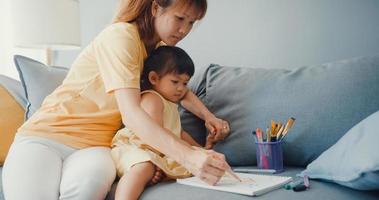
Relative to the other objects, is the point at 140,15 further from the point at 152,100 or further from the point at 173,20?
the point at 152,100

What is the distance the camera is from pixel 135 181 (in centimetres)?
100

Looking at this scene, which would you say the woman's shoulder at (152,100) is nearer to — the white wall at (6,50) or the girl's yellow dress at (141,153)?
the girl's yellow dress at (141,153)

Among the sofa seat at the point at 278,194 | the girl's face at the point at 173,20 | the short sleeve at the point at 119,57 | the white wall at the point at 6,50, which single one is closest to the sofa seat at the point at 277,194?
the sofa seat at the point at 278,194

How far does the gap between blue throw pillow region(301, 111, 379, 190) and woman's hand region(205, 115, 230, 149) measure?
0.33 meters

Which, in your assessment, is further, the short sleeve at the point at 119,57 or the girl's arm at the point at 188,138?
the girl's arm at the point at 188,138

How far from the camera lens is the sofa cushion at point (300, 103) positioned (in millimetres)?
1195

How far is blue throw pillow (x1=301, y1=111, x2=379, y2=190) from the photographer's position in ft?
2.81

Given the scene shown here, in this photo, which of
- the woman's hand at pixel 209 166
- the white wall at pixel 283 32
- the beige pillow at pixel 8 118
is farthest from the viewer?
the white wall at pixel 283 32

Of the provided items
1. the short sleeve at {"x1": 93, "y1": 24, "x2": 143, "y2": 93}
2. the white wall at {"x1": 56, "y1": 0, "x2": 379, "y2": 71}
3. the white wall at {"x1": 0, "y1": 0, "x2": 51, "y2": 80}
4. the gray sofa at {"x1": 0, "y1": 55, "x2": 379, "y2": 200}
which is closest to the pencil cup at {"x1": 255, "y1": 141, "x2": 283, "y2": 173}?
the gray sofa at {"x1": 0, "y1": 55, "x2": 379, "y2": 200}

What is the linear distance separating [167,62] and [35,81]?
501mm

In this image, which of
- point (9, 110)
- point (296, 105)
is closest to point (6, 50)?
point (9, 110)

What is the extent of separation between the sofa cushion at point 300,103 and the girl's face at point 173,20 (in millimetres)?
252

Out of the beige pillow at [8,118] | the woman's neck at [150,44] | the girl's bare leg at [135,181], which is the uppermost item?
the woman's neck at [150,44]

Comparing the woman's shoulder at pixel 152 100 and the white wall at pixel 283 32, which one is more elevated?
the white wall at pixel 283 32
